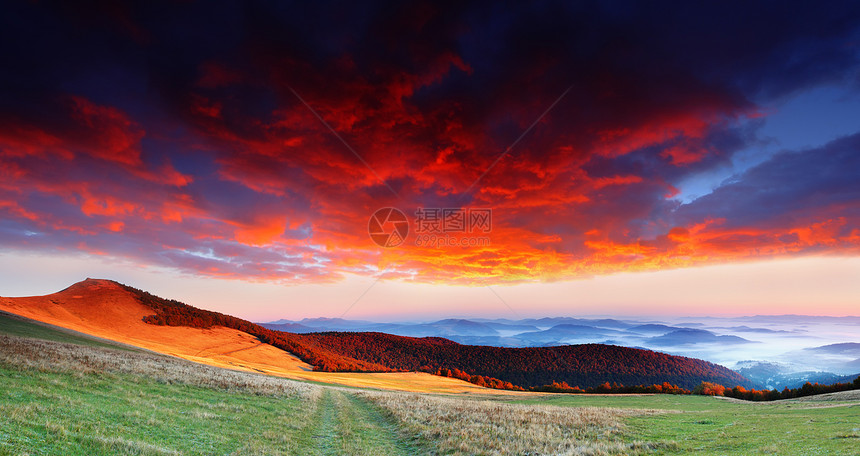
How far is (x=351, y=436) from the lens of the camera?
16.1 metres

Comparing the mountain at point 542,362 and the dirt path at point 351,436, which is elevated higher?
the dirt path at point 351,436

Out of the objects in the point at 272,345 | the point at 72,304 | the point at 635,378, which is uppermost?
the point at 72,304

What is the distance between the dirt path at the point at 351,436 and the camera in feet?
44.9

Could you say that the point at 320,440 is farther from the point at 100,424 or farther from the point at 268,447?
the point at 100,424

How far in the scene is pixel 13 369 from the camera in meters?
16.0

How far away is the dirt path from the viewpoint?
13.7m

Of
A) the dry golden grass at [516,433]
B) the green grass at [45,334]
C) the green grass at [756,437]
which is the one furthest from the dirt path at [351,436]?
the green grass at [45,334]

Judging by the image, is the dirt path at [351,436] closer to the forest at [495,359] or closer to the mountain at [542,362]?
the forest at [495,359]

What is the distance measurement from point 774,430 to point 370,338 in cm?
19444

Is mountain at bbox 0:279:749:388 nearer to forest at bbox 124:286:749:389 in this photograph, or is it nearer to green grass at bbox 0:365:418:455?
forest at bbox 124:286:749:389

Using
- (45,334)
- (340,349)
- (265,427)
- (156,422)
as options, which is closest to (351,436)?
(265,427)

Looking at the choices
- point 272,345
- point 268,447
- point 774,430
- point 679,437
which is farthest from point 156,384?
point 272,345

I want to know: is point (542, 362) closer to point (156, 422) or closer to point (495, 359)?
point (495, 359)

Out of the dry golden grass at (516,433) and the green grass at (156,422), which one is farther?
the dry golden grass at (516,433)
